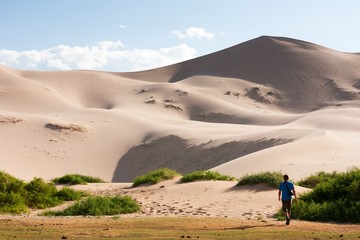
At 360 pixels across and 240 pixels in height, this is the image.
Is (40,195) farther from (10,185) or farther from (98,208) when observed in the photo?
(98,208)

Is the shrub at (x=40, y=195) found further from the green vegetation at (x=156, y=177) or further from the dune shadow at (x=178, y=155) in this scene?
the dune shadow at (x=178, y=155)

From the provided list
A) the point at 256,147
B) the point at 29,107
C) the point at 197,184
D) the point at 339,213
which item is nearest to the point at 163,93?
the point at 29,107

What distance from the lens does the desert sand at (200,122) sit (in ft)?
79.1

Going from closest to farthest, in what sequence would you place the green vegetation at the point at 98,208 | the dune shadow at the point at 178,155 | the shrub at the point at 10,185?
the green vegetation at the point at 98,208
the shrub at the point at 10,185
the dune shadow at the point at 178,155

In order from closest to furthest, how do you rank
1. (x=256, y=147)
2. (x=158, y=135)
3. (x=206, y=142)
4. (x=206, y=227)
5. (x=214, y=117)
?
(x=206, y=227) → (x=256, y=147) → (x=206, y=142) → (x=158, y=135) → (x=214, y=117)

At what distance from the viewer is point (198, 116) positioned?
63.9 metres

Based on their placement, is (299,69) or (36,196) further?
(299,69)

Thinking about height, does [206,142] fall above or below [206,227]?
above

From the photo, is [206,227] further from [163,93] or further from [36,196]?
[163,93]

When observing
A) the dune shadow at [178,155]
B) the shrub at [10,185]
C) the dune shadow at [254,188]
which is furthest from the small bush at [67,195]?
the dune shadow at [178,155]

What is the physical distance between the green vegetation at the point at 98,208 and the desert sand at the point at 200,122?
0.66m

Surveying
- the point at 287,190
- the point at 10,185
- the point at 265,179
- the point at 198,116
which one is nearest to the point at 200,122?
the point at 198,116

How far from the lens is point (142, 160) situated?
3884 cm

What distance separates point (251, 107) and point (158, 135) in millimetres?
29370
